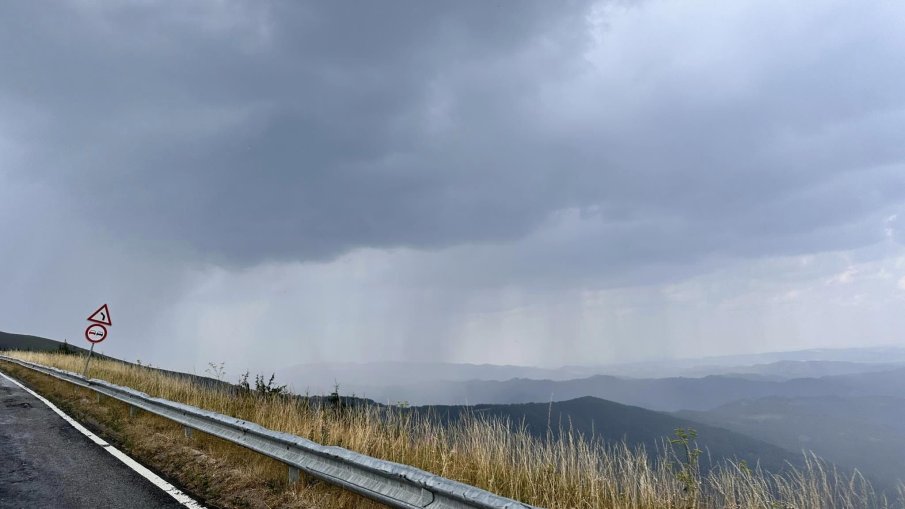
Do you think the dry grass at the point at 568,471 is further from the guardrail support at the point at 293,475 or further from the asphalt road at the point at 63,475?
the asphalt road at the point at 63,475

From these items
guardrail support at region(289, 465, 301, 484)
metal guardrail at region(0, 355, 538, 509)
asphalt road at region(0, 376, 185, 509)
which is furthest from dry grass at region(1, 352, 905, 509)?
asphalt road at region(0, 376, 185, 509)

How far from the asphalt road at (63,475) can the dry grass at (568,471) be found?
1322mm

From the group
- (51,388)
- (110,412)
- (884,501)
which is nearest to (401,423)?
(884,501)

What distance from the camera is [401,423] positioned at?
8.05 meters

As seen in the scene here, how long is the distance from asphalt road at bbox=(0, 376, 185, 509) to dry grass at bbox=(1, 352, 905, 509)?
1.32m

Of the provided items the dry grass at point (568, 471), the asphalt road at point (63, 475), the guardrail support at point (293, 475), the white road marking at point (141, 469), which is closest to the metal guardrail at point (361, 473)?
the guardrail support at point (293, 475)

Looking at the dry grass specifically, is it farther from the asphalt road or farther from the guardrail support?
the asphalt road

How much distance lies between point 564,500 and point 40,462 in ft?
24.9

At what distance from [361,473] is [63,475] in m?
4.73

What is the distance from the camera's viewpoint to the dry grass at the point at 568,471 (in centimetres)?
484

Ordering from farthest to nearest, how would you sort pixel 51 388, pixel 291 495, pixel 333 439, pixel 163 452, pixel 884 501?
pixel 51 388 → pixel 163 452 → pixel 333 439 → pixel 291 495 → pixel 884 501

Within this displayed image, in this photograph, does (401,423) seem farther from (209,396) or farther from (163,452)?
(209,396)

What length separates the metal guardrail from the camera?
3670 mm

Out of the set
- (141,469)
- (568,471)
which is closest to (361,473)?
(568,471)
